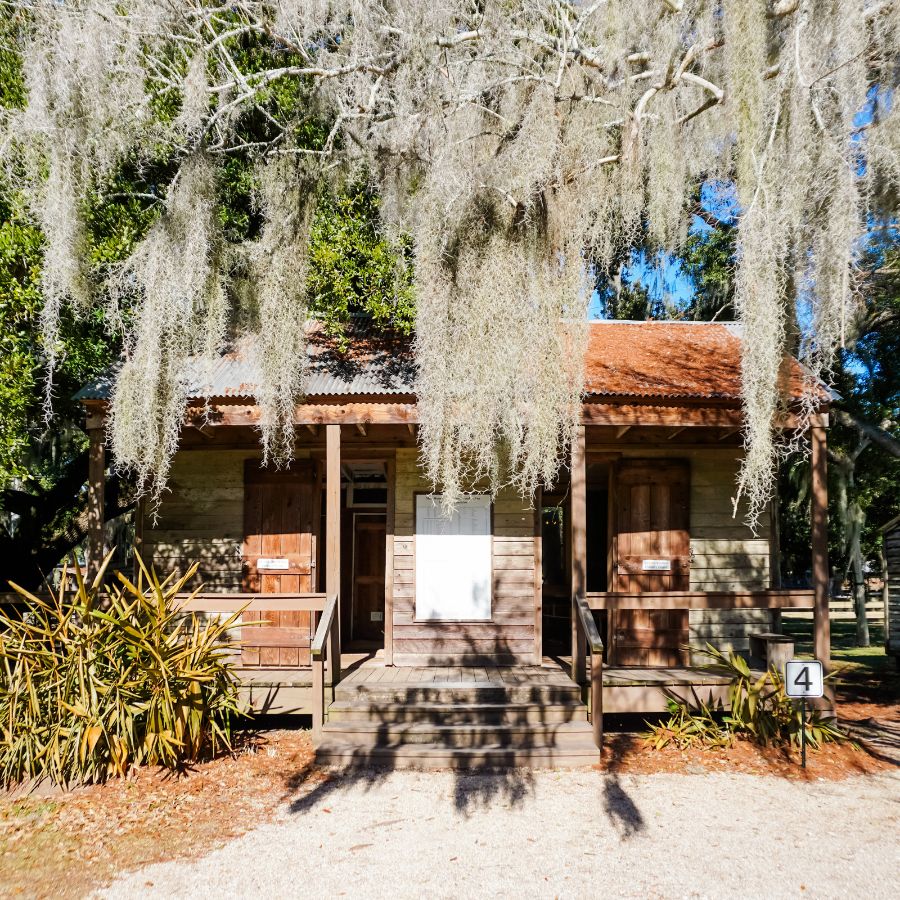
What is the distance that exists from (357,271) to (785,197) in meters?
4.27

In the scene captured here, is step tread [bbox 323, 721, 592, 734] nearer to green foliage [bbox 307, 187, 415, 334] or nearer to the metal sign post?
the metal sign post

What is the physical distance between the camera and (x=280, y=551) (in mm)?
→ 8094

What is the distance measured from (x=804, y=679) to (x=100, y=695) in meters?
4.95

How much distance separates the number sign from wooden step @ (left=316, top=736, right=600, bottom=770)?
1538 millimetres

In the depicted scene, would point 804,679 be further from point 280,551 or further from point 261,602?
point 280,551

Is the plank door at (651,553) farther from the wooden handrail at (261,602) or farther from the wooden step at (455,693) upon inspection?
the wooden handrail at (261,602)

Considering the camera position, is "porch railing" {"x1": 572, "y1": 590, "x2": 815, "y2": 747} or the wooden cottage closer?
"porch railing" {"x1": 572, "y1": 590, "x2": 815, "y2": 747}

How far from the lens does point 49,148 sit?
5.59m

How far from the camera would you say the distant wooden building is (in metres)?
10.9

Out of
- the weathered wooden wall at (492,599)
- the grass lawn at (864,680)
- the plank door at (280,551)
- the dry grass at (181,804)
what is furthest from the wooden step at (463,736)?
the grass lawn at (864,680)

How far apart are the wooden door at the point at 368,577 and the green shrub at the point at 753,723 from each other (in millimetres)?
4475

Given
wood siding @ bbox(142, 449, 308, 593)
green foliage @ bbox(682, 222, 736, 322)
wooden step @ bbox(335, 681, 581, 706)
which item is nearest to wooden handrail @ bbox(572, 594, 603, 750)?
wooden step @ bbox(335, 681, 581, 706)

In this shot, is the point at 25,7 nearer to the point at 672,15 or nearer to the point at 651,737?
the point at 672,15

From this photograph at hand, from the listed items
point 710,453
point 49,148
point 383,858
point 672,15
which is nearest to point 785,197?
point 672,15
